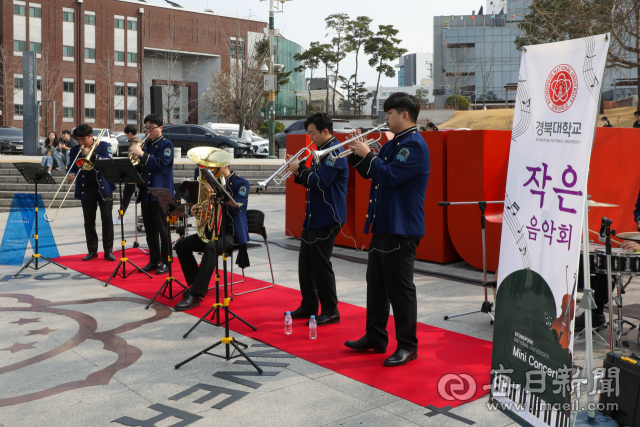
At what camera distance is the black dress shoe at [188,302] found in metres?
6.27

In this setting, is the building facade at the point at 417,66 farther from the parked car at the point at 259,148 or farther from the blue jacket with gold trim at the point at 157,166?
the blue jacket with gold trim at the point at 157,166

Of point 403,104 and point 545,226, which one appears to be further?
point 403,104

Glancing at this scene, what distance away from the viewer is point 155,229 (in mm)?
8039

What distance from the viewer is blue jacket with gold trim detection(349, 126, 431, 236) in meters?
4.41

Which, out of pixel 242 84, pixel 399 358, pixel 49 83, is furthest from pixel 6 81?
pixel 399 358

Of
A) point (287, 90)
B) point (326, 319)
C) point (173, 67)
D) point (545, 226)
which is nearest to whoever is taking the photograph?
point (545, 226)

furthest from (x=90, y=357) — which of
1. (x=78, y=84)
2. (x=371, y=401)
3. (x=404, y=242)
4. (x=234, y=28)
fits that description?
(x=234, y=28)

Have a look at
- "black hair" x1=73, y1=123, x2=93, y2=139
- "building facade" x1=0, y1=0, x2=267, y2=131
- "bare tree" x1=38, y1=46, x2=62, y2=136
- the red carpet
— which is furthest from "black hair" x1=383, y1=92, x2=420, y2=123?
"bare tree" x1=38, y1=46, x2=62, y2=136

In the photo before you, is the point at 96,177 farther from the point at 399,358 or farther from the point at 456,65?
the point at 456,65

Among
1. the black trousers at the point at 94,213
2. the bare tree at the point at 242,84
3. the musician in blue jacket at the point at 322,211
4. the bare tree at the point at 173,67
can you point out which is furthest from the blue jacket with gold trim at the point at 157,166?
the bare tree at the point at 173,67

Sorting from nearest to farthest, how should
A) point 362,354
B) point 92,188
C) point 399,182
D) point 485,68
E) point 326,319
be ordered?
point 399,182, point 362,354, point 326,319, point 92,188, point 485,68

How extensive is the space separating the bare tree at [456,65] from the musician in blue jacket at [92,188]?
145ft

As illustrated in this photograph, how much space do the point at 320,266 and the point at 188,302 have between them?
1.67 metres

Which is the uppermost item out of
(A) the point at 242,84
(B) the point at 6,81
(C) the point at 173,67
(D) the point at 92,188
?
(C) the point at 173,67
